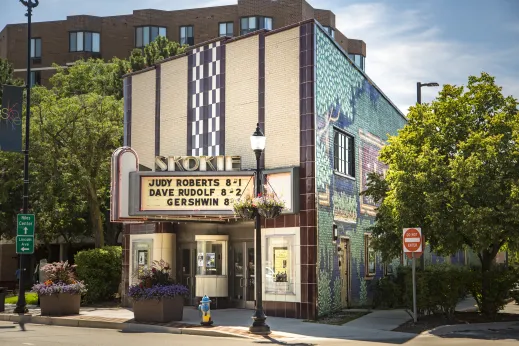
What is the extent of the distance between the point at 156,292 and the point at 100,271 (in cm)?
844

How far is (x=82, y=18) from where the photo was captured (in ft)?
214

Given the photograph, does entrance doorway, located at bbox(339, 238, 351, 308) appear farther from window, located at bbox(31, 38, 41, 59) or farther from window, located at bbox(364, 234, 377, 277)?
window, located at bbox(31, 38, 41, 59)

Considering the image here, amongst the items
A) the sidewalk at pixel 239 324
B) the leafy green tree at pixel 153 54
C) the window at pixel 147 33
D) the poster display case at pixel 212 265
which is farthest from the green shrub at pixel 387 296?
A: the window at pixel 147 33

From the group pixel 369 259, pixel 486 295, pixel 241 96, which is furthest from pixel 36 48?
pixel 486 295

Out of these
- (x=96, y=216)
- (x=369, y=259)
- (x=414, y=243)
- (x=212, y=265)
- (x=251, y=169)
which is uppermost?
(x=251, y=169)

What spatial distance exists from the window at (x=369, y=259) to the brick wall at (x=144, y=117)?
29.4 feet

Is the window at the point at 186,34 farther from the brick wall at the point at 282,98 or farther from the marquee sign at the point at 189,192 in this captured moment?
the marquee sign at the point at 189,192

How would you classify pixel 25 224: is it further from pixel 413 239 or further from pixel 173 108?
pixel 413 239

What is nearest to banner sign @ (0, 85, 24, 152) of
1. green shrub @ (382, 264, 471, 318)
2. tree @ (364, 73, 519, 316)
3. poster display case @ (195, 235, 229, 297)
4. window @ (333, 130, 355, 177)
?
poster display case @ (195, 235, 229, 297)

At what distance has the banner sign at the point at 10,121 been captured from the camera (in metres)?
25.3

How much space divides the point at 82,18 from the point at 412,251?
5255 cm

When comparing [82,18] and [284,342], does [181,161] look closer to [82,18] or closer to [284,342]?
[284,342]

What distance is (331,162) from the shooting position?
24000 mm

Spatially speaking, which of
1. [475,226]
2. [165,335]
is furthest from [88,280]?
[475,226]
